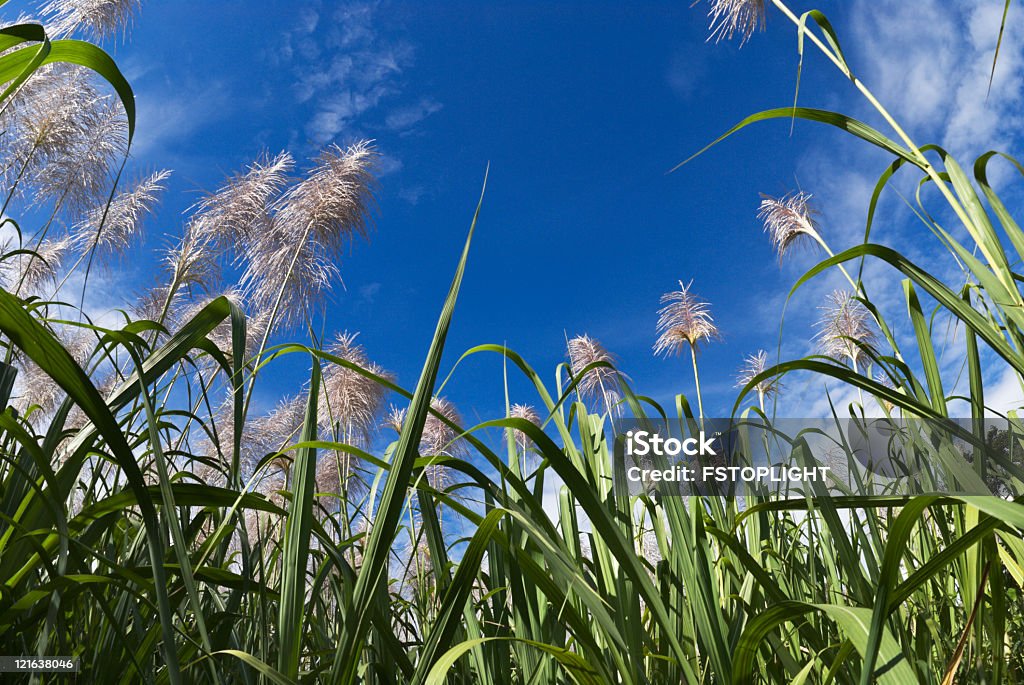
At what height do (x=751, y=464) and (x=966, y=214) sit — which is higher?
(x=966, y=214)

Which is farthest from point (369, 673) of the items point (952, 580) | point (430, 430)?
point (430, 430)

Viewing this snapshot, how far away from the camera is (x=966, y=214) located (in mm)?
735

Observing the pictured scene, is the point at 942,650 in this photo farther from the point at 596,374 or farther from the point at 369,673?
the point at 596,374

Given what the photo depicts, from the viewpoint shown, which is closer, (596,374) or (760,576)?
(760,576)

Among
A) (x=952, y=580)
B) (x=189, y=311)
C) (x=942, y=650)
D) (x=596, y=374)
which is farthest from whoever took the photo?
(x=596, y=374)

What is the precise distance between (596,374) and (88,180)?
244cm

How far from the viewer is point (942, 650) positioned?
95 centimetres

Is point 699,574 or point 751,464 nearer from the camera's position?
point 699,574

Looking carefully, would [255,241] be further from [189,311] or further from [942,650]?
[942,650]

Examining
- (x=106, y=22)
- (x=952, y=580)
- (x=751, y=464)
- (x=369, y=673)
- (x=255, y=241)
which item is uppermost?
(x=106, y=22)

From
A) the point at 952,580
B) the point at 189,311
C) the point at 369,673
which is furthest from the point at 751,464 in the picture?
the point at 189,311

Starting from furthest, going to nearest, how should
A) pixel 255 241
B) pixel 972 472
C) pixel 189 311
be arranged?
pixel 189 311, pixel 255 241, pixel 972 472

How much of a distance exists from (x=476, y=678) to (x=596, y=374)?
2500 millimetres

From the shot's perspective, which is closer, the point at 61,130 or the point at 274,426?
the point at 61,130
